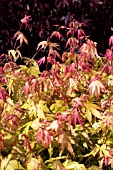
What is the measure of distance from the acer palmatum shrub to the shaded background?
5.05 ft

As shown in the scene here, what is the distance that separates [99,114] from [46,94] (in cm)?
40

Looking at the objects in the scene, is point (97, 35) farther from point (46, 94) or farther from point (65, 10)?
point (46, 94)

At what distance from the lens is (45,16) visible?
13.9 ft

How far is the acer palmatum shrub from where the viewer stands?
2.06m

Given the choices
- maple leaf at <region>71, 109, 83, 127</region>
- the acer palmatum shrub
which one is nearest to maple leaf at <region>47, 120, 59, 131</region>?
the acer palmatum shrub

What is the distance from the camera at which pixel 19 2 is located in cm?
412

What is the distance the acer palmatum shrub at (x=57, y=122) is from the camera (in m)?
2.06

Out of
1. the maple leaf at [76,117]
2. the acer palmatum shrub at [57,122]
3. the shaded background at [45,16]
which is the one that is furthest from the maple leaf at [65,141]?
the shaded background at [45,16]

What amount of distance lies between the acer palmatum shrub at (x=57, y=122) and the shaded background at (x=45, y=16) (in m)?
1.54

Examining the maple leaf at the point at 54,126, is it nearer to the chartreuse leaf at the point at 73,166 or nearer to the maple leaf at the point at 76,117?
the maple leaf at the point at 76,117

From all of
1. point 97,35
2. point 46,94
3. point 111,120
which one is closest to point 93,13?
point 97,35

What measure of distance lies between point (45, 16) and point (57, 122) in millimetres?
2387

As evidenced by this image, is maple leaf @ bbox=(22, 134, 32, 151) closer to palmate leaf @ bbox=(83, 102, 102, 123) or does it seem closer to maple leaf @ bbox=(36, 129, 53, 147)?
maple leaf @ bbox=(36, 129, 53, 147)

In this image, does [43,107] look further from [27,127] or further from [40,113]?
[27,127]
